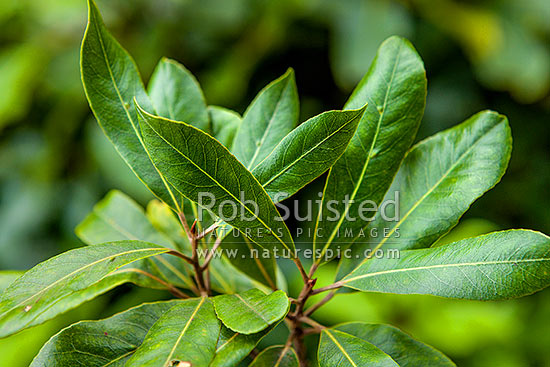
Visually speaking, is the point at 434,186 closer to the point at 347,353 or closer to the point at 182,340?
the point at 347,353

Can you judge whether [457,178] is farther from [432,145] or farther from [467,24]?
[467,24]

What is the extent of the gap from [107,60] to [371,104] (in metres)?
0.33

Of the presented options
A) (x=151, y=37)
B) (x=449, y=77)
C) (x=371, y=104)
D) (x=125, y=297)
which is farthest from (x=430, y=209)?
(x=151, y=37)

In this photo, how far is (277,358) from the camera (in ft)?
1.90

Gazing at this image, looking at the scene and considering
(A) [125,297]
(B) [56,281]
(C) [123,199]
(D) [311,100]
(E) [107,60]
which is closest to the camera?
(B) [56,281]

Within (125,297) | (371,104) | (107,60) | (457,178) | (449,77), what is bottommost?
(125,297)

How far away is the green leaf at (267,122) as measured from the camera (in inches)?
24.8

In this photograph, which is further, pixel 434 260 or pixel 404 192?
pixel 404 192

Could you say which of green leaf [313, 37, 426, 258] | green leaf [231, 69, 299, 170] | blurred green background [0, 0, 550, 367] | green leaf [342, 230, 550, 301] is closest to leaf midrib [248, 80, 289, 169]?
green leaf [231, 69, 299, 170]

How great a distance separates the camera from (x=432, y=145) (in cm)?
64

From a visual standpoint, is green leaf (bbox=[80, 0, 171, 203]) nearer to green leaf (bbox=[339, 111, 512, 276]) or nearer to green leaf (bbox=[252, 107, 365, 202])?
green leaf (bbox=[252, 107, 365, 202])

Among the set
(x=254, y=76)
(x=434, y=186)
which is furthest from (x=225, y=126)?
(x=254, y=76)

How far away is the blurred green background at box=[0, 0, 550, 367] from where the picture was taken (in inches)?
60.2

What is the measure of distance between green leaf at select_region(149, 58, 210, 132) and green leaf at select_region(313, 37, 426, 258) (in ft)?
0.68
